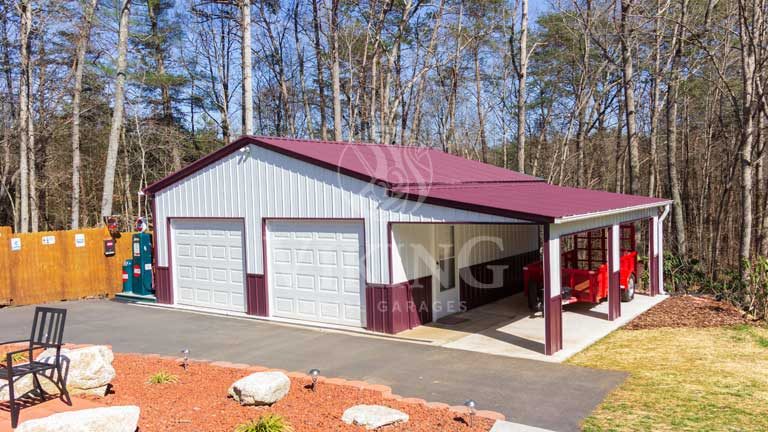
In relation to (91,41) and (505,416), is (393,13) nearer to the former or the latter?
(91,41)

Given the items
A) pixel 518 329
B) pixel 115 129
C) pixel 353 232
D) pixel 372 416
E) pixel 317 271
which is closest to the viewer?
pixel 372 416

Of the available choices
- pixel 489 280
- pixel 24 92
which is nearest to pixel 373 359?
pixel 489 280

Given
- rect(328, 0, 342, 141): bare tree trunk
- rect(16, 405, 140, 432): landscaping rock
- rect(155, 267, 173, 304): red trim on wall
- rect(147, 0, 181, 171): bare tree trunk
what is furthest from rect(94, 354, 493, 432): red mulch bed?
rect(147, 0, 181, 171): bare tree trunk

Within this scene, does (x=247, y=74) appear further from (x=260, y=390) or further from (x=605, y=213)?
(x=260, y=390)

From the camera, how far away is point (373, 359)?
8.67 metres

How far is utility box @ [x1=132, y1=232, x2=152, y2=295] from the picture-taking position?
572 inches

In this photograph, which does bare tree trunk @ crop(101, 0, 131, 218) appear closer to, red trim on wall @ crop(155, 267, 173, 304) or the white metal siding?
red trim on wall @ crop(155, 267, 173, 304)

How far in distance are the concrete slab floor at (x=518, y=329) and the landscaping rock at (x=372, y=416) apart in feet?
11.6

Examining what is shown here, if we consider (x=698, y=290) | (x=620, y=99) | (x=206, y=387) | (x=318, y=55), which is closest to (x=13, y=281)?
(x=206, y=387)

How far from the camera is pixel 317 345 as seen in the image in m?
9.62

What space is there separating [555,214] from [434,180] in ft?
11.2

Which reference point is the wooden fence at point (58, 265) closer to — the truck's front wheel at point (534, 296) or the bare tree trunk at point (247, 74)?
the bare tree trunk at point (247, 74)

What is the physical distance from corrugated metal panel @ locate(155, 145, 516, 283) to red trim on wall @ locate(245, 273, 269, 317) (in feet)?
0.61

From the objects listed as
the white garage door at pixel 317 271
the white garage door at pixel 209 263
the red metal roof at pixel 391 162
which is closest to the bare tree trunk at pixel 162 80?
the white garage door at pixel 209 263
